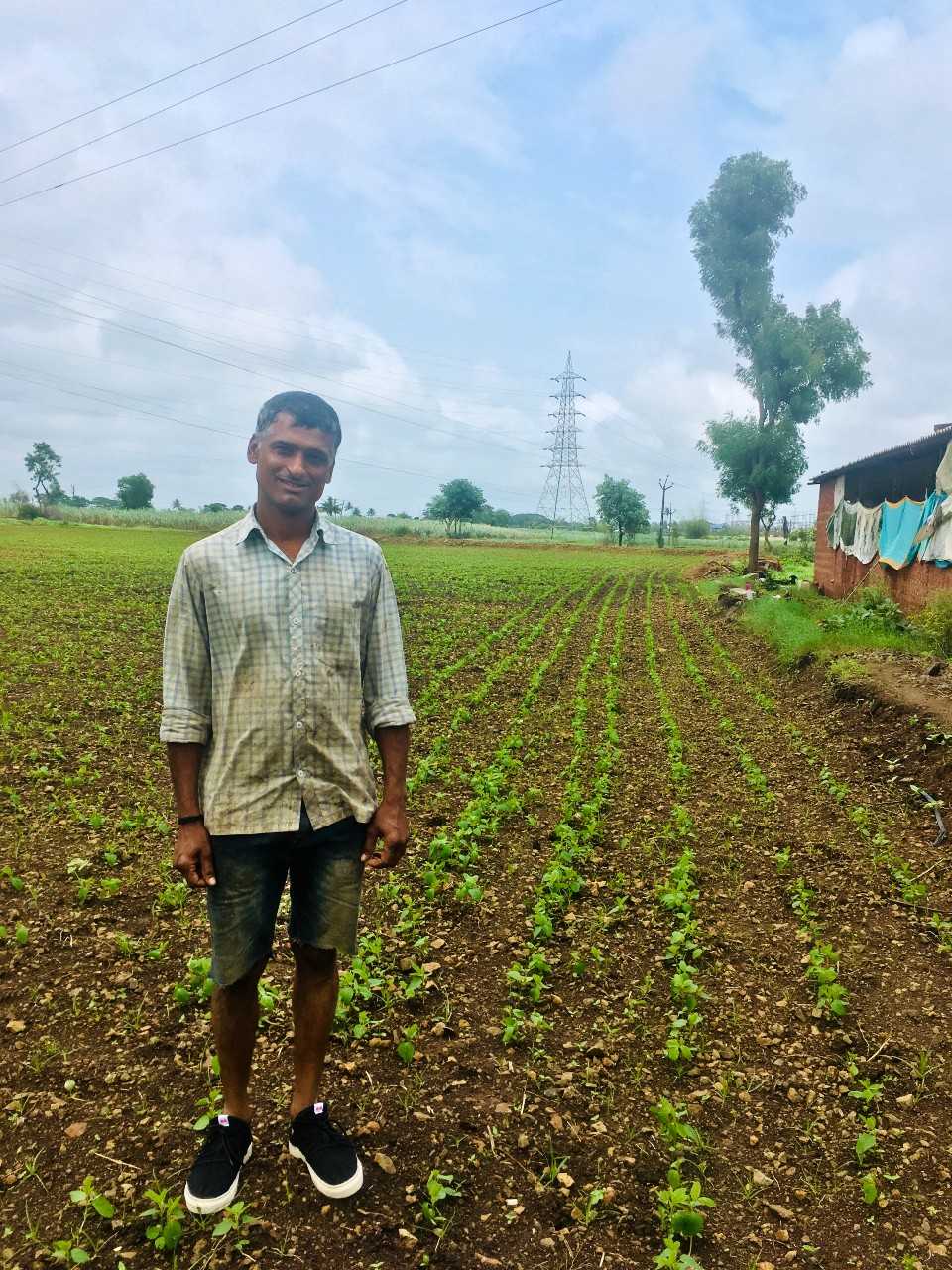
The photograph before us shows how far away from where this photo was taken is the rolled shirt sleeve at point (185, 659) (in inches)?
95.5

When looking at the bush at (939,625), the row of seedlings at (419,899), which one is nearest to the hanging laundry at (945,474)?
the bush at (939,625)

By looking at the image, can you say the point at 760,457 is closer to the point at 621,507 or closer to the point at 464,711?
the point at 464,711

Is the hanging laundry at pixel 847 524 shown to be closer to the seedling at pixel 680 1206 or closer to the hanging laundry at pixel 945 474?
the hanging laundry at pixel 945 474

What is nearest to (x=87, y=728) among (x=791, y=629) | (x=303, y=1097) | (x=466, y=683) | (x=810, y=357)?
(x=466, y=683)

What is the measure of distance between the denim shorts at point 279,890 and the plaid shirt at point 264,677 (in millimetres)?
70

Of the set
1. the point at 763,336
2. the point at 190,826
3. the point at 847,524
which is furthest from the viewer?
the point at 763,336

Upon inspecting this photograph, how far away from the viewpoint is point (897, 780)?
7164mm

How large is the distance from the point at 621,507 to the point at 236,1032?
6782 centimetres

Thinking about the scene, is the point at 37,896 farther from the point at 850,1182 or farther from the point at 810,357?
the point at 810,357

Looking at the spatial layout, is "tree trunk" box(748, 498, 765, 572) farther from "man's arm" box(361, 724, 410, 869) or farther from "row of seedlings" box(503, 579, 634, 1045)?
"man's arm" box(361, 724, 410, 869)

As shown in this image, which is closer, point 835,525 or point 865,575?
point 865,575

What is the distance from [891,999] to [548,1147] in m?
2.05

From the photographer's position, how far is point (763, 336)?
27.1m

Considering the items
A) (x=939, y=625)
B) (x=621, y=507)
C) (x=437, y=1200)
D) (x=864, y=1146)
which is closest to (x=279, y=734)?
(x=437, y=1200)
